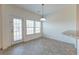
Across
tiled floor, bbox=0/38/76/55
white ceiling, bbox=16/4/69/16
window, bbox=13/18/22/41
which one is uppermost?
white ceiling, bbox=16/4/69/16

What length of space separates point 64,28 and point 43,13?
312 mm

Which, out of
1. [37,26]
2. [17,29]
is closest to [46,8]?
[37,26]

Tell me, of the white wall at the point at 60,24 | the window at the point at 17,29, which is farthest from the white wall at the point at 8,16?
the white wall at the point at 60,24

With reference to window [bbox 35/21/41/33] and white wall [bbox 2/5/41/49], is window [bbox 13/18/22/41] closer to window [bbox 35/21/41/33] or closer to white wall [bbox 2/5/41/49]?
white wall [bbox 2/5/41/49]

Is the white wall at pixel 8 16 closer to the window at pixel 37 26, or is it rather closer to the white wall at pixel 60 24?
the window at pixel 37 26

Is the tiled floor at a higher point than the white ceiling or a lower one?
lower

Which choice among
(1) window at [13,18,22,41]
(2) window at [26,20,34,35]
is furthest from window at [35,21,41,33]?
(1) window at [13,18,22,41]

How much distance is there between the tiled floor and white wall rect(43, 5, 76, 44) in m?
0.07

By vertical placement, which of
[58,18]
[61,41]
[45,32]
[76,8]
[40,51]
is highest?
[76,8]

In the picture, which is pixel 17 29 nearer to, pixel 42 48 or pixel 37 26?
pixel 37 26

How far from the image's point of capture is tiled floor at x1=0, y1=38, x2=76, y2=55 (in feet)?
4.13

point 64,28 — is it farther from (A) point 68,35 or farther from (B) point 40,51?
(B) point 40,51
